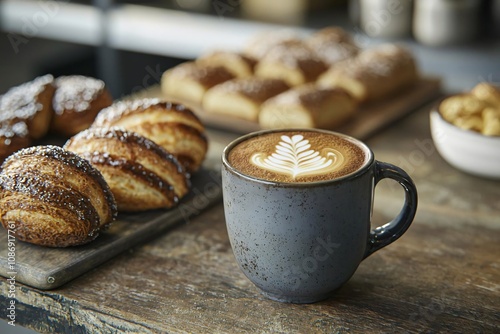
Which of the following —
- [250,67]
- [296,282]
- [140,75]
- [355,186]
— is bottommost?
[140,75]

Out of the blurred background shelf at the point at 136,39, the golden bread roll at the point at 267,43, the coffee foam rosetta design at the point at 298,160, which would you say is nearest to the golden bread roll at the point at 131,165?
the coffee foam rosetta design at the point at 298,160

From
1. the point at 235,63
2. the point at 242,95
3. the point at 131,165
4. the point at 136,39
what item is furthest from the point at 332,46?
the point at 136,39

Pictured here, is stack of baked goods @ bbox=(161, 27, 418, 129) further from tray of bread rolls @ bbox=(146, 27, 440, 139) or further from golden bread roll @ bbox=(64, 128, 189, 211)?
golden bread roll @ bbox=(64, 128, 189, 211)

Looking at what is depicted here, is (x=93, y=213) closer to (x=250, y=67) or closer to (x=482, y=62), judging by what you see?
(x=250, y=67)

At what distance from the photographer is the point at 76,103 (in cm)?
150

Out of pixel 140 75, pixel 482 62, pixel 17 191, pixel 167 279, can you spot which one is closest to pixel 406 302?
pixel 167 279

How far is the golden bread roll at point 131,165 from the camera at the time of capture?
45.2 inches

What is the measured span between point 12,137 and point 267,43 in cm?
99

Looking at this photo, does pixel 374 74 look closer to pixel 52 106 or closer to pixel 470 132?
pixel 470 132

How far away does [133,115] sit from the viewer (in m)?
1.30

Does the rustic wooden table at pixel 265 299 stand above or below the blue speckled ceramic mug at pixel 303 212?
below

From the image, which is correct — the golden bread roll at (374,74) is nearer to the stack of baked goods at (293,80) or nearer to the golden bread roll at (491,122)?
the stack of baked goods at (293,80)

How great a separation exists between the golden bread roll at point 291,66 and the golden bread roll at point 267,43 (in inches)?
2.9

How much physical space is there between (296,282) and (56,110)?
82 centimetres
